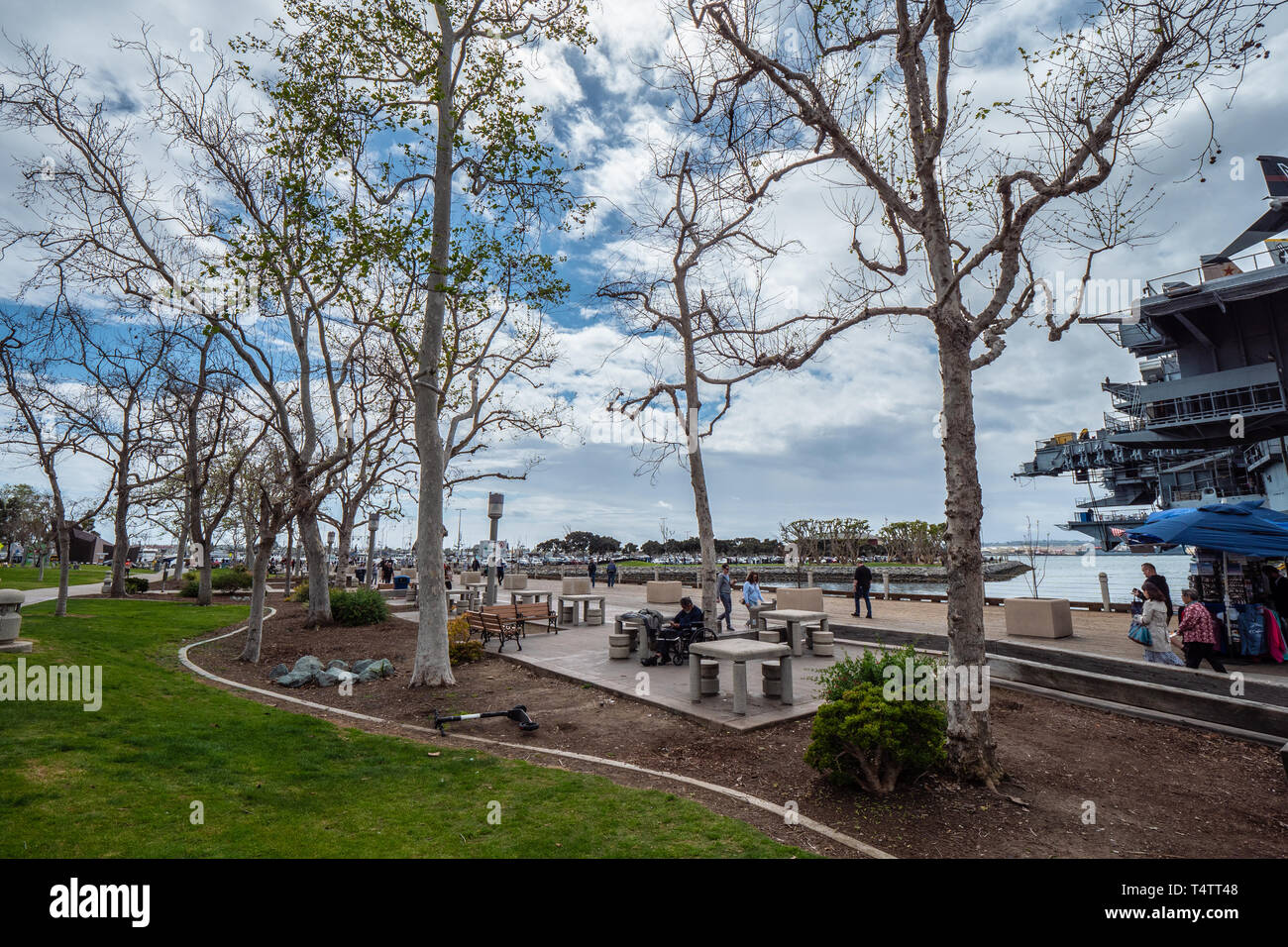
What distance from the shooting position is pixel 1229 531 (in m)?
10.6

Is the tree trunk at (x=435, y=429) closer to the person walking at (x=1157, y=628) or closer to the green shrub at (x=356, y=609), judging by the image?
the green shrub at (x=356, y=609)

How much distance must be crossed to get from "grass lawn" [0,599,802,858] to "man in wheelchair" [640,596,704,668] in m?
5.41

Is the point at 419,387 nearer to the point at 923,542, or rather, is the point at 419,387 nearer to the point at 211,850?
the point at 211,850

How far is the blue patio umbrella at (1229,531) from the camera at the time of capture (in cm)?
1020

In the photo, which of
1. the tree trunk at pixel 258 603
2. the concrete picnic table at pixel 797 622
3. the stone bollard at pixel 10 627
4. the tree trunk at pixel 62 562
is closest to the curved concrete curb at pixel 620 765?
the tree trunk at pixel 258 603

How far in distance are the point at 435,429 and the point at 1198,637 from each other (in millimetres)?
13207

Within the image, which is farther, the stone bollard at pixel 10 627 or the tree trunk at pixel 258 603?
the tree trunk at pixel 258 603

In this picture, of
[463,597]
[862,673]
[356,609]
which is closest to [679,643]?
[862,673]

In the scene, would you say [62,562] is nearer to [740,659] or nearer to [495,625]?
[495,625]

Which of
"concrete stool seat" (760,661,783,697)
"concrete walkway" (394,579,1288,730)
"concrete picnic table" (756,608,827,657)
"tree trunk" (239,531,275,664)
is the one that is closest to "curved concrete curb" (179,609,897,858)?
"tree trunk" (239,531,275,664)

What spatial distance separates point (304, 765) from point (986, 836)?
259 inches

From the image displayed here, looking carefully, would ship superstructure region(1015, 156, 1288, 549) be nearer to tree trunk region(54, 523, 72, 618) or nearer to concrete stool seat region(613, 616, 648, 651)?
concrete stool seat region(613, 616, 648, 651)

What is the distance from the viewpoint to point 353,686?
37.7 feet

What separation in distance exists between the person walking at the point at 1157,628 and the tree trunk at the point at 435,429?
463 inches
